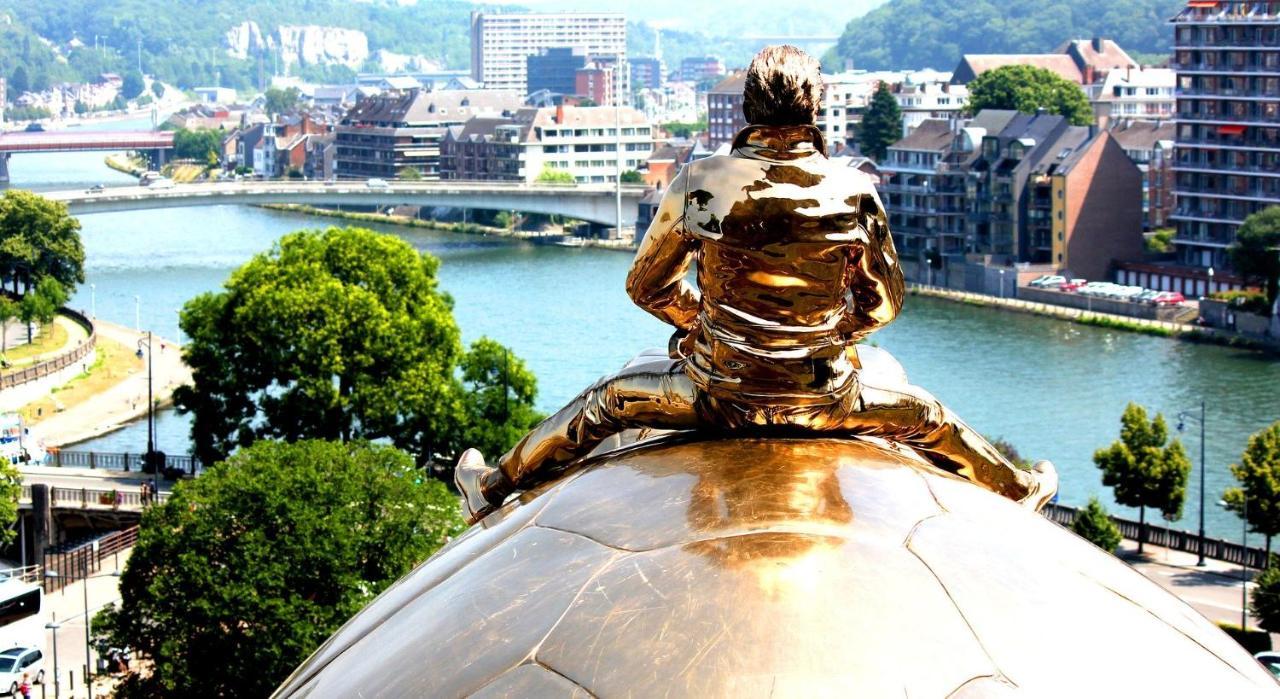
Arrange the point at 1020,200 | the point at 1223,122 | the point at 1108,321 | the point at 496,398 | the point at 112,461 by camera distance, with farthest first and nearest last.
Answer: the point at 1020,200
the point at 1223,122
the point at 1108,321
the point at 112,461
the point at 496,398

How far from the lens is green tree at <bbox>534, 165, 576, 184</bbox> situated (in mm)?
82713

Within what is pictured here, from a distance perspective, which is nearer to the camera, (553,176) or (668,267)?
(668,267)

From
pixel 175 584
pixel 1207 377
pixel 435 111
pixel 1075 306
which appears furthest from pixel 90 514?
pixel 435 111

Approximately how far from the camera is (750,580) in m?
2.78

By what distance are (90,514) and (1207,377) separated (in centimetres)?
2309

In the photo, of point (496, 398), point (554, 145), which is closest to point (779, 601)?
point (496, 398)

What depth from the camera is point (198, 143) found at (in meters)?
119

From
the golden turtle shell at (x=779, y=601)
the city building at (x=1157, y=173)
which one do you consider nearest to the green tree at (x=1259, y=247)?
the city building at (x=1157, y=173)

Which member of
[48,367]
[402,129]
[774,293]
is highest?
[402,129]

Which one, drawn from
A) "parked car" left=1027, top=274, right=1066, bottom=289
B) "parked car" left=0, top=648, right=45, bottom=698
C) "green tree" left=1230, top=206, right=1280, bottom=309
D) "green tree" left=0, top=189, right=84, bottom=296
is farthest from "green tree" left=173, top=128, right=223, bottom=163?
"parked car" left=0, top=648, right=45, bottom=698

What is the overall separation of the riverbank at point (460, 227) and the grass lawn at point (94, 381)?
23.8m

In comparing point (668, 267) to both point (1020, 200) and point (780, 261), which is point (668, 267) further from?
point (1020, 200)

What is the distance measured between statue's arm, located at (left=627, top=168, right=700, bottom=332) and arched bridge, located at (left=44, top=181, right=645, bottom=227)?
64.5 metres

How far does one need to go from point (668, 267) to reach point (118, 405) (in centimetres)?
3622
